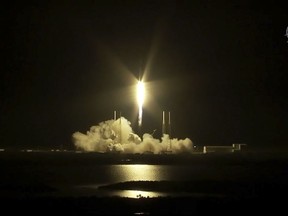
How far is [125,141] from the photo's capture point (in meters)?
164

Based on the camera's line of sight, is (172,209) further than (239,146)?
No

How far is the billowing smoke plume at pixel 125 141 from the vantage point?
161m

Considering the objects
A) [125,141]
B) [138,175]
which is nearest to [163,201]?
[138,175]

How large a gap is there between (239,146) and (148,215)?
467ft

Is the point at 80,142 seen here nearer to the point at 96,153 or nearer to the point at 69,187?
the point at 96,153

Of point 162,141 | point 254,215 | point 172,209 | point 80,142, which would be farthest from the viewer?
point 80,142

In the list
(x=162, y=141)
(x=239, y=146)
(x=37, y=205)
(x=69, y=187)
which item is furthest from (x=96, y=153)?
(x=37, y=205)

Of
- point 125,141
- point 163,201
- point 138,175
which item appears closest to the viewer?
point 163,201

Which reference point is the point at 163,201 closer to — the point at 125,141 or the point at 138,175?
the point at 138,175

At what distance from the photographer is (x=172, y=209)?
51.0 m

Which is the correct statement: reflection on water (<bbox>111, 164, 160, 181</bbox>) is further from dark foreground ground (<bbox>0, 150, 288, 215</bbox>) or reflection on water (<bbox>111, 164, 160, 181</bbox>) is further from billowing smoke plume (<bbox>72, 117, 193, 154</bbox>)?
billowing smoke plume (<bbox>72, 117, 193, 154</bbox>)

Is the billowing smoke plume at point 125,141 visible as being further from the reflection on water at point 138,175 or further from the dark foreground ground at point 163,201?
the dark foreground ground at point 163,201

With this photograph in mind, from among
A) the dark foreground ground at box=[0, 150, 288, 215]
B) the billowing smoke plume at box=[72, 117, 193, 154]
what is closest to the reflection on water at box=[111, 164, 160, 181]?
the dark foreground ground at box=[0, 150, 288, 215]

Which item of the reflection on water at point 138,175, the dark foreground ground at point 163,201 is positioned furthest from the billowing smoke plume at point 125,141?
the dark foreground ground at point 163,201
